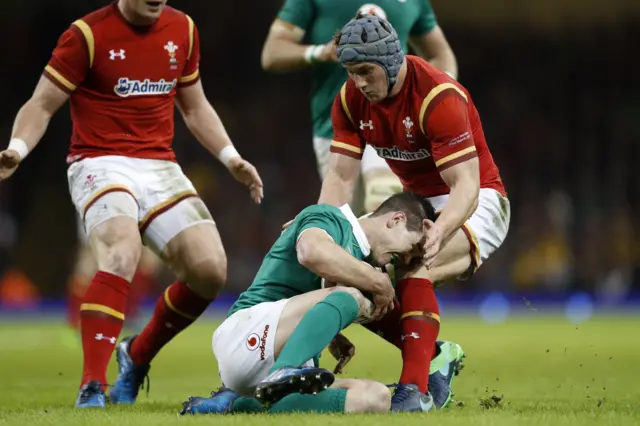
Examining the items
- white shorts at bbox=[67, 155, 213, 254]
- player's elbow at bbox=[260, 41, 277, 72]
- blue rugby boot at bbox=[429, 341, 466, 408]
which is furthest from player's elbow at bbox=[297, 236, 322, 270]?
player's elbow at bbox=[260, 41, 277, 72]

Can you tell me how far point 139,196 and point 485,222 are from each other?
6.32ft

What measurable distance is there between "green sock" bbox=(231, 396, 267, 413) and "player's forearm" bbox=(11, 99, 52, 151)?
2013 mm

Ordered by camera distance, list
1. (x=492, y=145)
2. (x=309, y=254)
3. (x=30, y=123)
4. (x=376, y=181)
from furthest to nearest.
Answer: (x=492, y=145) < (x=376, y=181) < (x=30, y=123) < (x=309, y=254)

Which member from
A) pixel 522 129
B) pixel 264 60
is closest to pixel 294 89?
pixel 522 129

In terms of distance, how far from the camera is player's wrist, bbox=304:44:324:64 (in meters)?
7.04

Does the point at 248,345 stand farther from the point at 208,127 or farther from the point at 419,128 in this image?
the point at 208,127

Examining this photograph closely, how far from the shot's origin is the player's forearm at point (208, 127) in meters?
6.69

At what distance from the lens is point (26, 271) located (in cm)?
1966

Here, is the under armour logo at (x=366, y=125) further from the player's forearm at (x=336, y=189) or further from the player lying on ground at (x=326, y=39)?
the player lying on ground at (x=326, y=39)

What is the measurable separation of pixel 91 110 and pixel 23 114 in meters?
0.41

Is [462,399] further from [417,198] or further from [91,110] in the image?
[91,110]

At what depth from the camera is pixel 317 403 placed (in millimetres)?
4605

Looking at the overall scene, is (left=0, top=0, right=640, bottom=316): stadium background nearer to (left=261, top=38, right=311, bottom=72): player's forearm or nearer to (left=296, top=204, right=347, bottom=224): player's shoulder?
(left=261, top=38, right=311, bottom=72): player's forearm

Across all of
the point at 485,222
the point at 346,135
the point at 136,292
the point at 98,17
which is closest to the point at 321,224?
the point at 346,135
